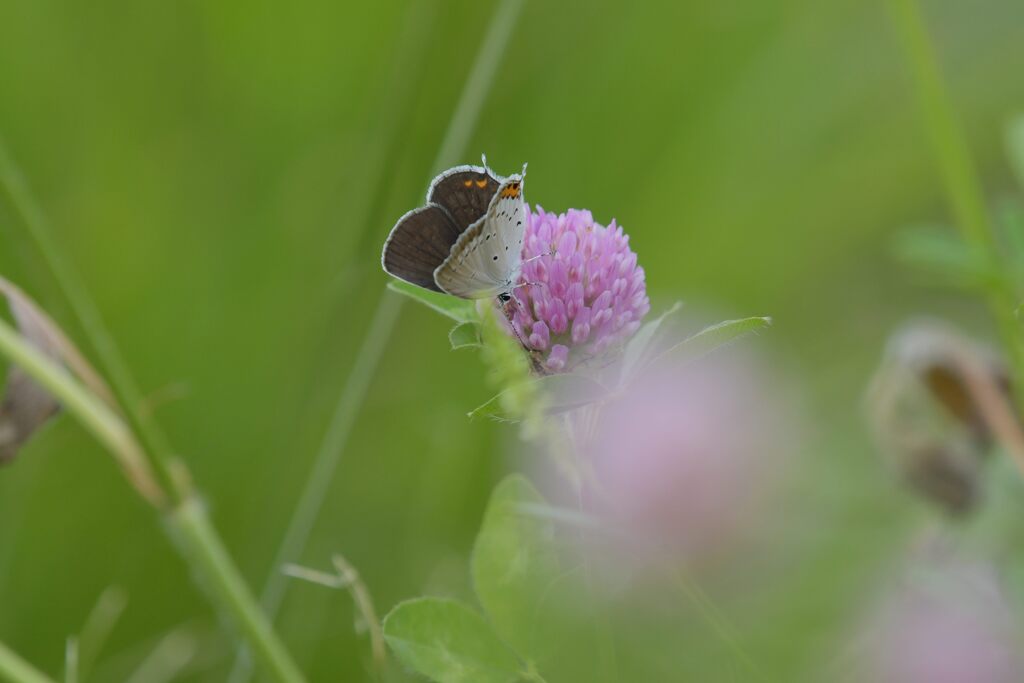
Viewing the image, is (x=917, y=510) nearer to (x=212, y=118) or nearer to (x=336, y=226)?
(x=336, y=226)

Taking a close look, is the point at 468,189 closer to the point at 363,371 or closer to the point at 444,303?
the point at 444,303

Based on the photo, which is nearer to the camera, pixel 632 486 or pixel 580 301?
pixel 580 301

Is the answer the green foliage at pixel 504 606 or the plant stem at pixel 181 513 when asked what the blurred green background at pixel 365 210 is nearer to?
the plant stem at pixel 181 513

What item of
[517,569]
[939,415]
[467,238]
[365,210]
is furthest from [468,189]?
[365,210]

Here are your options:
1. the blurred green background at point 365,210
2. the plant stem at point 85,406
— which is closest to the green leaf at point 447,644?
the plant stem at point 85,406

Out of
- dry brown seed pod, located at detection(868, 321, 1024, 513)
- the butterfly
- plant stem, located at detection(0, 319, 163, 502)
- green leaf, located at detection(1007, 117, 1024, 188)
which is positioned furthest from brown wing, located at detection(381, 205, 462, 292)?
green leaf, located at detection(1007, 117, 1024, 188)

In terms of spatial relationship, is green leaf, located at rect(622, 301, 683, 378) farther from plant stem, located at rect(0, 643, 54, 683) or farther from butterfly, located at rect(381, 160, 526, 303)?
plant stem, located at rect(0, 643, 54, 683)

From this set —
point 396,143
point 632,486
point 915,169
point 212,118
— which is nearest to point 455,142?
point 396,143
